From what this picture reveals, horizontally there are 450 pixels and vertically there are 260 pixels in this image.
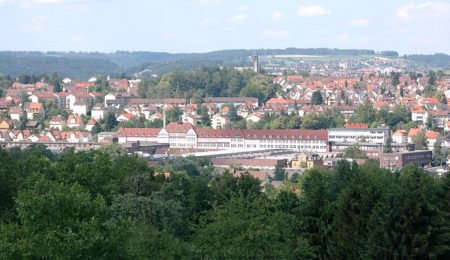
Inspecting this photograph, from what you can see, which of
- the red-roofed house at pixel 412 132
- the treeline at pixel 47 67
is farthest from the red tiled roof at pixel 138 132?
the treeline at pixel 47 67

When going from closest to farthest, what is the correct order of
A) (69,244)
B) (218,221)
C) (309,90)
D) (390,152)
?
1. (69,244)
2. (218,221)
3. (390,152)
4. (309,90)

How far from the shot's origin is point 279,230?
18.6 m

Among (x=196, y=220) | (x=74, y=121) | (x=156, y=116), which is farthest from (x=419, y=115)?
(x=196, y=220)

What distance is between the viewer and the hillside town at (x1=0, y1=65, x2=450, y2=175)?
6838 centimetres

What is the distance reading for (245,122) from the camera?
269 feet

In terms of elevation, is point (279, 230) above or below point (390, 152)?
above

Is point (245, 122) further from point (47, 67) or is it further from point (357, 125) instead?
point (47, 67)

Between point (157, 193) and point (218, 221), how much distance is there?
3.60 metres

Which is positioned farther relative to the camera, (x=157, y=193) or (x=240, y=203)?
(x=157, y=193)

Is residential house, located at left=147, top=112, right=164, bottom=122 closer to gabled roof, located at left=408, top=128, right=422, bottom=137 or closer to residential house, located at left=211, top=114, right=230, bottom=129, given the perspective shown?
residential house, located at left=211, top=114, right=230, bottom=129

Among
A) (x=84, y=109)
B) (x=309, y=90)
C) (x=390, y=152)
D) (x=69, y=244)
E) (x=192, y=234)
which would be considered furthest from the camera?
(x=309, y=90)

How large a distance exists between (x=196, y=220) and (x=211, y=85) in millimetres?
81873

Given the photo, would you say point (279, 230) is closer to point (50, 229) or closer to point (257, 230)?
point (257, 230)

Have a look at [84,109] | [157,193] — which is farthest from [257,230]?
[84,109]
